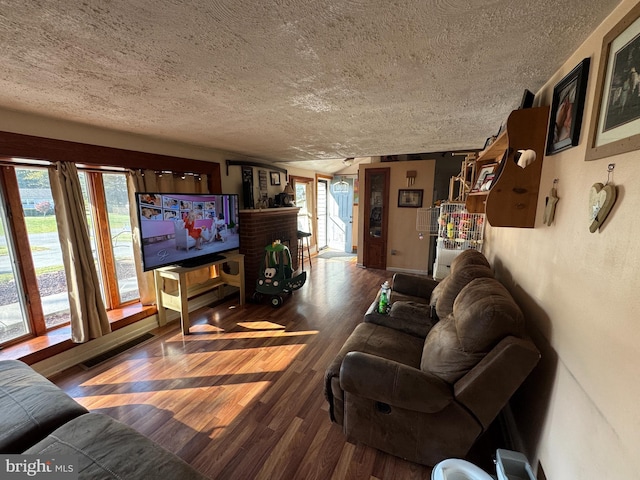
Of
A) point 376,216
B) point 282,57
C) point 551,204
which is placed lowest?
point 376,216

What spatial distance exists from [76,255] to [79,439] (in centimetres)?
180

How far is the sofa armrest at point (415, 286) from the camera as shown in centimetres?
268

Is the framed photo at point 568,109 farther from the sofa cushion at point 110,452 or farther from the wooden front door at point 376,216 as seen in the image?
the wooden front door at point 376,216

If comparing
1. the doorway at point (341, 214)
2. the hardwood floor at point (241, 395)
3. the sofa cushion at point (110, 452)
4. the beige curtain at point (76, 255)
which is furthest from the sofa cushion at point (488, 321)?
the doorway at point (341, 214)

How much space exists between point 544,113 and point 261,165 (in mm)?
3633

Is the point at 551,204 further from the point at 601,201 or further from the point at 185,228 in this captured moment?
the point at 185,228

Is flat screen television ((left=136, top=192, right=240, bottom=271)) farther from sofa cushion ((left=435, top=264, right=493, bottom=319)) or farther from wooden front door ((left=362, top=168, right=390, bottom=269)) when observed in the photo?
wooden front door ((left=362, top=168, right=390, bottom=269))

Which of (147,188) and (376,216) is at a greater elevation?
(147,188)

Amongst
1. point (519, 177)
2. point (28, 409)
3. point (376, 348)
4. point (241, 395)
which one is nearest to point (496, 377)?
point (376, 348)

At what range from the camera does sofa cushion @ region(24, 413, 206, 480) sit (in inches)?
35.0

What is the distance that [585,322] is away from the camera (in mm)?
928

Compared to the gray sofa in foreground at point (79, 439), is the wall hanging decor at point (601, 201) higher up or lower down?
higher up

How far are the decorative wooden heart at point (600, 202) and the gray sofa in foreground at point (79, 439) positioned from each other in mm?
1592

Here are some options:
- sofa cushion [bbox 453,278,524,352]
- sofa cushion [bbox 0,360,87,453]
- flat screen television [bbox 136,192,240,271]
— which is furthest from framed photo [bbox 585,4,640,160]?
flat screen television [bbox 136,192,240,271]
